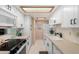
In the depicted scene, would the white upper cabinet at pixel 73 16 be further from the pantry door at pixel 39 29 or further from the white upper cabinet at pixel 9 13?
the pantry door at pixel 39 29

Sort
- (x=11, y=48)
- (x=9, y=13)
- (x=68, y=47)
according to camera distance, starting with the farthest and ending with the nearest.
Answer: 1. (x=9, y=13)
2. (x=68, y=47)
3. (x=11, y=48)

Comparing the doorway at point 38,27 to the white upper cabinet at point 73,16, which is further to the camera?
the doorway at point 38,27

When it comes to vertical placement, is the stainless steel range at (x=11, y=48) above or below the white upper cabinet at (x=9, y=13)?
below

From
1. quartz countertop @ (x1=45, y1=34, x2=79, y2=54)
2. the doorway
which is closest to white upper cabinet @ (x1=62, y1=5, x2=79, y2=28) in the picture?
quartz countertop @ (x1=45, y1=34, x2=79, y2=54)

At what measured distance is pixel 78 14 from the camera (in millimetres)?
1646

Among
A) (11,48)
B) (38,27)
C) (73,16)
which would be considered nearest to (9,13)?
(11,48)

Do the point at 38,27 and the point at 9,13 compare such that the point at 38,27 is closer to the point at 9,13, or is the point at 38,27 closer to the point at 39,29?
the point at 39,29

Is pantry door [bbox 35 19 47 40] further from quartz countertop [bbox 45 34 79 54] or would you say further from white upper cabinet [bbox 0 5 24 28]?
quartz countertop [bbox 45 34 79 54]

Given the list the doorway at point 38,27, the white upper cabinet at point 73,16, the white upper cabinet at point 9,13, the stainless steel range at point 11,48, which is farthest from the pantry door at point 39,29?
the stainless steel range at point 11,48

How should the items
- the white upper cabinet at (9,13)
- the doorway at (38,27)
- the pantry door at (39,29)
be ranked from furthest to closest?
the pantry door at (39,29)
the doorway at (38,27)
the white upper cabinet at (9,13)

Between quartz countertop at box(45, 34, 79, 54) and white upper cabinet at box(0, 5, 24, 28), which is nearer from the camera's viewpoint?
quartz countertop at box(45, 34, 79, 54)

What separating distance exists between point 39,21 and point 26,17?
1.89m

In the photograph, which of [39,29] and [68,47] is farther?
[39,29]
